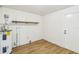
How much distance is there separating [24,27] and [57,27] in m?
1.76

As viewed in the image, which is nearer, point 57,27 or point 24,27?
point 57,27

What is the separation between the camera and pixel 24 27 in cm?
390

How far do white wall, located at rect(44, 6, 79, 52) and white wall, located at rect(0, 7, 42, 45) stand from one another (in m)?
0.54

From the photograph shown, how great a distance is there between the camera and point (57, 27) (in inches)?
144

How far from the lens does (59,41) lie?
3564 millimetres

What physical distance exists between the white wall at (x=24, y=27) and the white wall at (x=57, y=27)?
54cm

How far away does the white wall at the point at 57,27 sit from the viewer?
296cm

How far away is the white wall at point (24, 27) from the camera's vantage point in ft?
10.9

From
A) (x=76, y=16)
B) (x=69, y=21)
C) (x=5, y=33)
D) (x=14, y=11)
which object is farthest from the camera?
(x=14, y=11)

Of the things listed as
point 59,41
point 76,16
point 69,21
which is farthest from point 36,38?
point 76,16

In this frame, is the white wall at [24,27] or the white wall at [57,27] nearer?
the white wall at [57,27]

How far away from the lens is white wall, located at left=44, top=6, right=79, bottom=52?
9.71 ft
